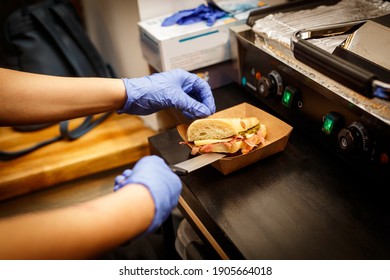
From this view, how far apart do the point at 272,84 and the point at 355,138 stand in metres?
→ 0.30

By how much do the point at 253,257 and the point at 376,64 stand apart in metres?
0.50

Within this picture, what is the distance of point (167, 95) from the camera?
103 centimetres

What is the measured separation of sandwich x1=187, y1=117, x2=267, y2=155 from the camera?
0.92m

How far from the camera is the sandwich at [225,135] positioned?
3.00 ft

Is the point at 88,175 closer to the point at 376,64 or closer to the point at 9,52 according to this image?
the point at 9,52

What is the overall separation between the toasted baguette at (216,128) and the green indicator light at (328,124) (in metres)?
0.17

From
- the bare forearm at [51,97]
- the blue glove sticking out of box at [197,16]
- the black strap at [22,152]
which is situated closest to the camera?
the bare forearm at [51,97]

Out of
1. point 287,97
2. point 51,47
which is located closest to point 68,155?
point 51,47

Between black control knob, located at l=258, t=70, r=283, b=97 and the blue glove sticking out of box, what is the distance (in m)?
0.29

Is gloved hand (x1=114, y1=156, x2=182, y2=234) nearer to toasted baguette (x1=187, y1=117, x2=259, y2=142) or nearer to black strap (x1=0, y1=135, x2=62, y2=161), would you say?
toasted baguette (x1=187, y1=117, x2=259, y2=142)

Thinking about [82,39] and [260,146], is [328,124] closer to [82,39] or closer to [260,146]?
[260,146]

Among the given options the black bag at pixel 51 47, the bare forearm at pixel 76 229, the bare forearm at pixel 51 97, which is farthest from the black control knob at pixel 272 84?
the black bag at pixel 51 47

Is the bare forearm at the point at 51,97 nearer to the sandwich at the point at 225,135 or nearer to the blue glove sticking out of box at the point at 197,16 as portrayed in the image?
the sandwich at the point at 225,135

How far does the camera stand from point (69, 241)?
26.4 inches
